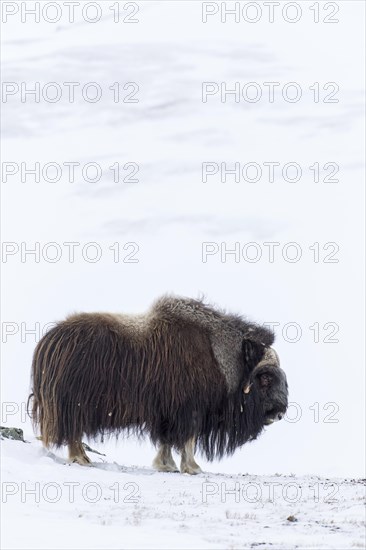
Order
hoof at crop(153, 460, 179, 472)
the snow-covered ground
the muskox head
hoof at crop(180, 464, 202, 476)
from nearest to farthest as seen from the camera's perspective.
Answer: the snow-covered ground, hoof at crop(180, 464, 202, 476), hoof at crop(153, 460, 179, 472), the muskox head

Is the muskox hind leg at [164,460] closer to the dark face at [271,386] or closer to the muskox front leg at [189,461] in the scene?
the muskox front leg at [189,461]

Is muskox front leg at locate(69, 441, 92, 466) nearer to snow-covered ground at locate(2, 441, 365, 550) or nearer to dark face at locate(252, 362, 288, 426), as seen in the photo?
snow-covered ground at locate(2, 441, 365, 550)

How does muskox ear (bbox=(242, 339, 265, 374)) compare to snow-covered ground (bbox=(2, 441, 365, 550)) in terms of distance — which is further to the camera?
muskox ear (bbox=(242, 339, 265, 374))

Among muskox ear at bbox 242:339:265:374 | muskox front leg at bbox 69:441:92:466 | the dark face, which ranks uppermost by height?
muskox ear at bbox 242:339:265:374

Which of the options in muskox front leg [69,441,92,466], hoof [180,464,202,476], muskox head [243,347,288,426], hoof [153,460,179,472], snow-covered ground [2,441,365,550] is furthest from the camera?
muskox head [243,347,288,426]

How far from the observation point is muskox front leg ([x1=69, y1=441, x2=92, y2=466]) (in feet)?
28.2

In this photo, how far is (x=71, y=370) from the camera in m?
8.65

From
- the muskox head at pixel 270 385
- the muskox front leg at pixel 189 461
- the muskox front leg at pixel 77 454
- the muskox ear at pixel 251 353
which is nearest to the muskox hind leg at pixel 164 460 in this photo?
the muskox front leg at pixel 189 461

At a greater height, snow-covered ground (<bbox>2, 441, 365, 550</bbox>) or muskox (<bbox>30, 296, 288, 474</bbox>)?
muskox (<bbox>30, 296, 288, 474</bbox>)

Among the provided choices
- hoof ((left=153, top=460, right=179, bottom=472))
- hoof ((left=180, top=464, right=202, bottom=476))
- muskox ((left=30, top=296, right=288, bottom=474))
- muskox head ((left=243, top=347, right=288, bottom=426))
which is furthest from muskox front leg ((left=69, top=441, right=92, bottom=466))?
muskox head ((left=243, top=347, right=288, bottom=426))

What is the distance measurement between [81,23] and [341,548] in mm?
80369

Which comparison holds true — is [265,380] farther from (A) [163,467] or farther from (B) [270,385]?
(A) [163,467]

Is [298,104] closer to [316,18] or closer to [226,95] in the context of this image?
[226,95]

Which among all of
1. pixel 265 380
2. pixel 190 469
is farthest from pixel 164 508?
pixel 265 380
